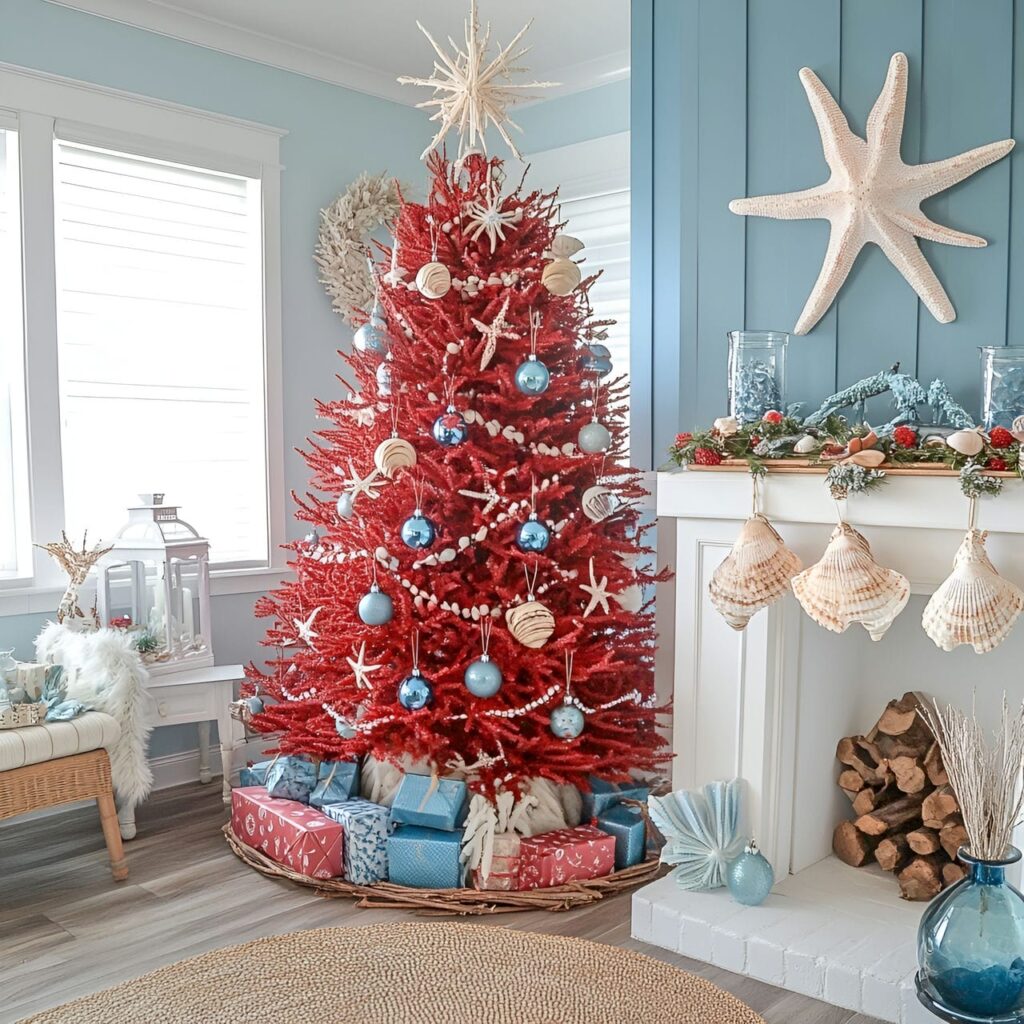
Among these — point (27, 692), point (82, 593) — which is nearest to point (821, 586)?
point (27, 692)

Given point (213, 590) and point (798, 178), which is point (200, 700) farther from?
point (798, 178)

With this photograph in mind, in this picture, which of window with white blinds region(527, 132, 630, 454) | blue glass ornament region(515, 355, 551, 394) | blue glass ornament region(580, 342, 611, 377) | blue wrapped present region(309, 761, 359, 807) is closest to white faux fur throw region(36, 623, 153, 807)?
blue wrapped present region(309, 761, 359, 807)

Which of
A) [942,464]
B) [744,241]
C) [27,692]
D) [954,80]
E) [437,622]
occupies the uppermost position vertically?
[954,80]

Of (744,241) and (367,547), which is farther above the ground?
(744,241)

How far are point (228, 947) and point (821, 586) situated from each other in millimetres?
1531

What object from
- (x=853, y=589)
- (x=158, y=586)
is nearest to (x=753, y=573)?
(x=853, y=589)

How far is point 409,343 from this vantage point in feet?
9.08

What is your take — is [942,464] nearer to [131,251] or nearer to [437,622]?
[437,622]

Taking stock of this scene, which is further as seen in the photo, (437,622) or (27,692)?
(27,692)

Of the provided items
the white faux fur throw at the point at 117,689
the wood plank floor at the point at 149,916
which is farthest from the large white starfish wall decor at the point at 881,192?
the white faux fur throw at the point at 117,689

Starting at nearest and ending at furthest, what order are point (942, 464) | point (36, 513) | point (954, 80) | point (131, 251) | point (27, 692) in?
point (942, 464) < point (954, 80) < point (27, 692) < point (36, 513) < point (131, 251)

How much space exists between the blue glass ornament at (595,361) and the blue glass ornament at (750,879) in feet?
4.11

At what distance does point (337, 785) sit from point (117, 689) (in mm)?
653

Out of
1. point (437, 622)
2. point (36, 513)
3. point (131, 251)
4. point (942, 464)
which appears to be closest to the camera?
point (942, 464)
